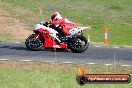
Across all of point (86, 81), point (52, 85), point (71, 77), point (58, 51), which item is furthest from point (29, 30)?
point (86, 81)

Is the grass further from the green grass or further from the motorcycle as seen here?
the green grass

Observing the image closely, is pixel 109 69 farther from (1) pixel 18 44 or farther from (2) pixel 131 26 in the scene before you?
(2) pixel 131 26

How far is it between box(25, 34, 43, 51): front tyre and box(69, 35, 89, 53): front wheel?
1.48 meters

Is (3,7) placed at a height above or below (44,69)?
above

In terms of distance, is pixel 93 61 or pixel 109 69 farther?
pixel 93 61

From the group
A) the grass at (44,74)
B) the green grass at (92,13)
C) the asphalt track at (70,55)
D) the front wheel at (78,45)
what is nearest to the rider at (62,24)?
the front wheel at (78,45)

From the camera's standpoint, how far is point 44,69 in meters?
19.3

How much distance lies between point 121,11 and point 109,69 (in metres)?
26.1

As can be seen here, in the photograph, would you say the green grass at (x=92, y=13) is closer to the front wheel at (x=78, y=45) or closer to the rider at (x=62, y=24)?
the front wheel at (x=78, y=45)

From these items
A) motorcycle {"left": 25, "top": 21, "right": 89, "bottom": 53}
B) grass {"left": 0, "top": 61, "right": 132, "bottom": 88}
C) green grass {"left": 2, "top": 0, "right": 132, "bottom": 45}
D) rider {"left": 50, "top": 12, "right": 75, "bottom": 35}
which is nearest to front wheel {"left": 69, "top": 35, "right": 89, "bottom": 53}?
motorcycle {"left": 25, "top": 21, "right": 89, "bottom": 53}

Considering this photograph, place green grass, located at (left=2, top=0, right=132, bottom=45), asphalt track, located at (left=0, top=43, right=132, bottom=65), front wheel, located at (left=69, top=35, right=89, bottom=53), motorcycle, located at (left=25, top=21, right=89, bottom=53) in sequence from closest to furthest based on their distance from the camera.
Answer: asphalt track, located at (left=0, top=43, right=132, bottom=65) → front wheel, located at (left=69, top=35, right=89, bottom=53) → motorcycle, located at (left=25, top=21, right=89, bottom=53) → green grass, located at (left=2, top=0, right=132, bottom=45)

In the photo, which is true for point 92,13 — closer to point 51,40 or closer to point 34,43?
point 51,40

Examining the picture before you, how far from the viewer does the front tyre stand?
2328cm

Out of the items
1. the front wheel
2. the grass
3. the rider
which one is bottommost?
the grass
